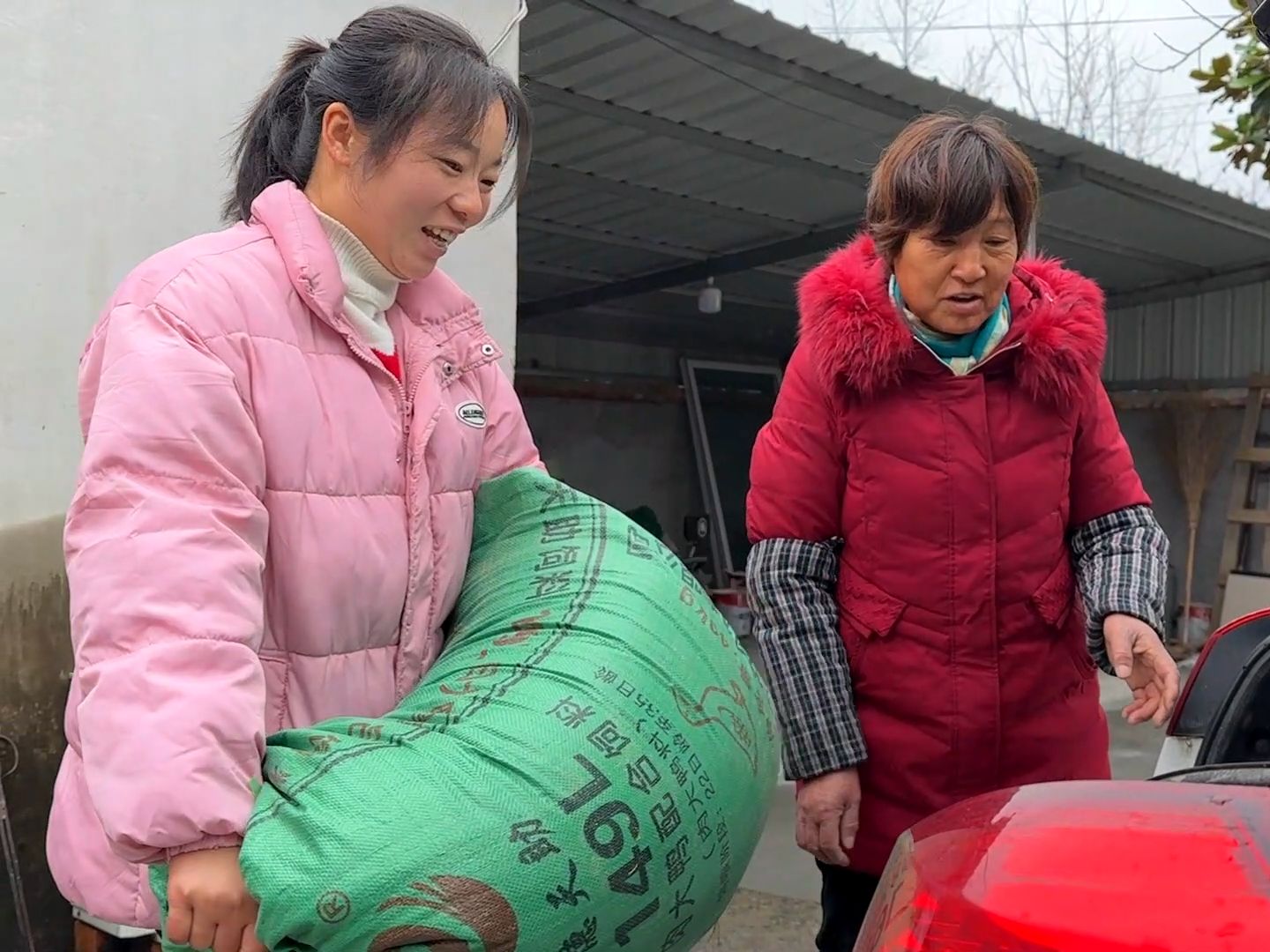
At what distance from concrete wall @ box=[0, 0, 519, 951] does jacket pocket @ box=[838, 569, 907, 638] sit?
1783 millimetres

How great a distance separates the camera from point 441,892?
106cm

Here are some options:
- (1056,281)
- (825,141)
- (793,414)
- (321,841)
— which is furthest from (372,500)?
(825,141)

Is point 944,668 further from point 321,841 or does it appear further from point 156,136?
point 156,136

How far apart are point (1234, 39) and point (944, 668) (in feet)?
9.38

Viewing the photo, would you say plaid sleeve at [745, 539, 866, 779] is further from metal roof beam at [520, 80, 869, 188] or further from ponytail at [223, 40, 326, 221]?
metal roof beam at [520, 80, 869, 188]

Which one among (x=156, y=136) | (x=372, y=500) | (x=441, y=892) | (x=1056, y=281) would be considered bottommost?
(x=441, y=892)

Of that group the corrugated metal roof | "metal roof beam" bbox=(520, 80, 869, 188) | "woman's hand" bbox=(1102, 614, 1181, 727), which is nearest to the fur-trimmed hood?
"woman's hand" bbox=(1102, 614, 1181, 727)

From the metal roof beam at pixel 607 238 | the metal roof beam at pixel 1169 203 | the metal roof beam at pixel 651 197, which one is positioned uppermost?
the metal roof beam at pixel 1169 203

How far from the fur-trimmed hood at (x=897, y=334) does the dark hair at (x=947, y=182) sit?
0.30 ft

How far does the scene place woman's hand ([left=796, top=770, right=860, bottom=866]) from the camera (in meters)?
1.79

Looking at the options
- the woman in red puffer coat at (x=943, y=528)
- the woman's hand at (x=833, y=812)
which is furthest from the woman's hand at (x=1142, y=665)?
the woman's hand at (x=833, y=812)

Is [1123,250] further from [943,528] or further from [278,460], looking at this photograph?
[278,460]

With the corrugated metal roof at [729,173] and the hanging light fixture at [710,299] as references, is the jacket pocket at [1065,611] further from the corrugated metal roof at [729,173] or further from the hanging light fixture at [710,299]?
the hanging light fixture at [710,299]

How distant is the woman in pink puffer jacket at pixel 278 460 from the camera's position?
103 cm
